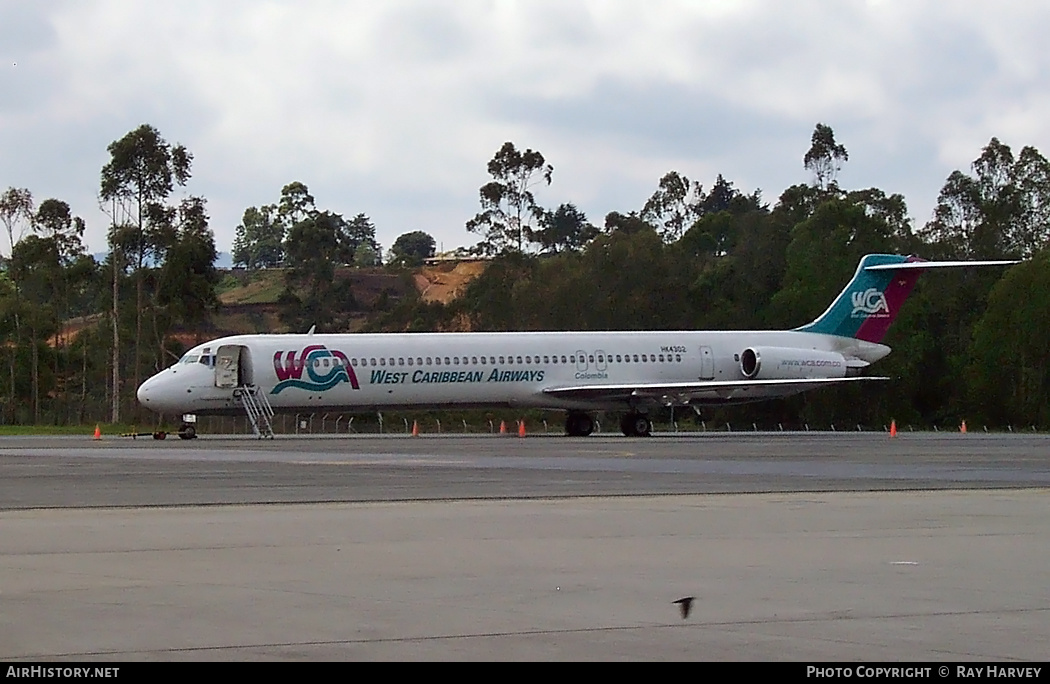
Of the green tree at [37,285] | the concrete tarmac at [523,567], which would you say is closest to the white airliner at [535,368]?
the concrete tarmac at [523,567]

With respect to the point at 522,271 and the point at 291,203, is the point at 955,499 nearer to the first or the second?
the point at 522,271

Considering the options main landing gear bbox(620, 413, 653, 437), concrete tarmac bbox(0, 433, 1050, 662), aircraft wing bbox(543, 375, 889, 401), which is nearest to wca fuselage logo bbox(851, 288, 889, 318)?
aircraft wing bbox(543, 375, 889, 401)

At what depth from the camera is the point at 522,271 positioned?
99.8 meters

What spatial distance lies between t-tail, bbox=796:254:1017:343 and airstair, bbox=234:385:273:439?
19.0m

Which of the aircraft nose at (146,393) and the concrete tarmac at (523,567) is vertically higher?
the aircraft nose at (146,393)

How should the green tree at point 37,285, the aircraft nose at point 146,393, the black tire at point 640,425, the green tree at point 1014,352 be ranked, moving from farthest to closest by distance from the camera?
the green tree at point 37,285 → the green tree at point 1014,352 → the black tire at point 640,425 → the aircraft nose at point 146,393

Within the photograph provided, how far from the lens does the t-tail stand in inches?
2159

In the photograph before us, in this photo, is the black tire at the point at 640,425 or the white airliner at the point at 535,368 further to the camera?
the black tire at the point at 640,425

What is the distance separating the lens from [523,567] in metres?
11.6

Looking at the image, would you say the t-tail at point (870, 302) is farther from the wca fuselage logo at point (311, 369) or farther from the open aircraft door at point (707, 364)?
the wca fuselage logo at point (311, 369)

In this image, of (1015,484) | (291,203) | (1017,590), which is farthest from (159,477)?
(291,203)

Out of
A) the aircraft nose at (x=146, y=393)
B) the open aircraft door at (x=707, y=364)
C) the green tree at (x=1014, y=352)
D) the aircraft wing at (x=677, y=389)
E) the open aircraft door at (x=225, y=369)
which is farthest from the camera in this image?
the green tree at (x=1014, y=352)

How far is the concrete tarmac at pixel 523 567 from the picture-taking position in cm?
827

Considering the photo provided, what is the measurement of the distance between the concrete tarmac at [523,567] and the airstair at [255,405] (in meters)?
22.2
